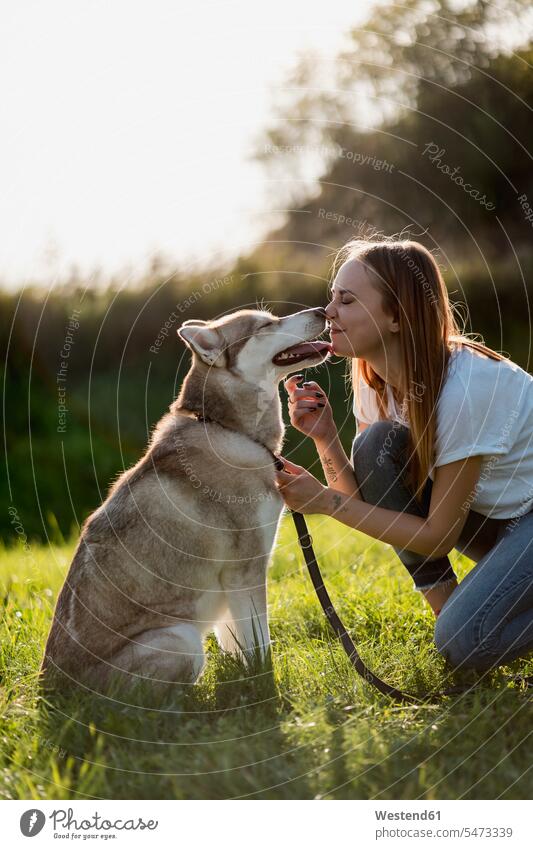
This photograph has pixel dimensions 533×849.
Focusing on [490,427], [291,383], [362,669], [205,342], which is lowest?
[362,669]

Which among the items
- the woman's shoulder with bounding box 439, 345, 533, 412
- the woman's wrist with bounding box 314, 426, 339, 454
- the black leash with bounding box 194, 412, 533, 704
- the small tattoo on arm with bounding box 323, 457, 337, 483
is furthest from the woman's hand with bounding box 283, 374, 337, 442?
the woman's shoulder with bounding box 439, 345, 533, 412

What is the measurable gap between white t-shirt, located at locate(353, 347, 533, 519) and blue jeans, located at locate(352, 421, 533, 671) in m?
0.17

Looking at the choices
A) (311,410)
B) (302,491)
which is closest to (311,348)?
(311,410)

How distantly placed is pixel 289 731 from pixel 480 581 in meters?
1.22

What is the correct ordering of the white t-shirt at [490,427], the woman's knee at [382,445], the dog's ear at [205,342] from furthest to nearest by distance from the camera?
the dog's ear at [205,342] → the woman's knee at [382,445] → the white t-shirt at [490,427]

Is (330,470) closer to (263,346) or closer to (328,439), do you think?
(328,439)

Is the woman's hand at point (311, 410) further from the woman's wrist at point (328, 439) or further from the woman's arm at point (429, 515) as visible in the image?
the woman's arm at point (429, 515)

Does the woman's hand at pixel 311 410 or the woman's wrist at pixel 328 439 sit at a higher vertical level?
the woman's hand at pixel 311 410

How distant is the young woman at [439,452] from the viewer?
389 centimetres

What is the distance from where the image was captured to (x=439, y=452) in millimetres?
3908

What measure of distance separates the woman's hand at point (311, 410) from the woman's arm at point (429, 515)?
49cm
